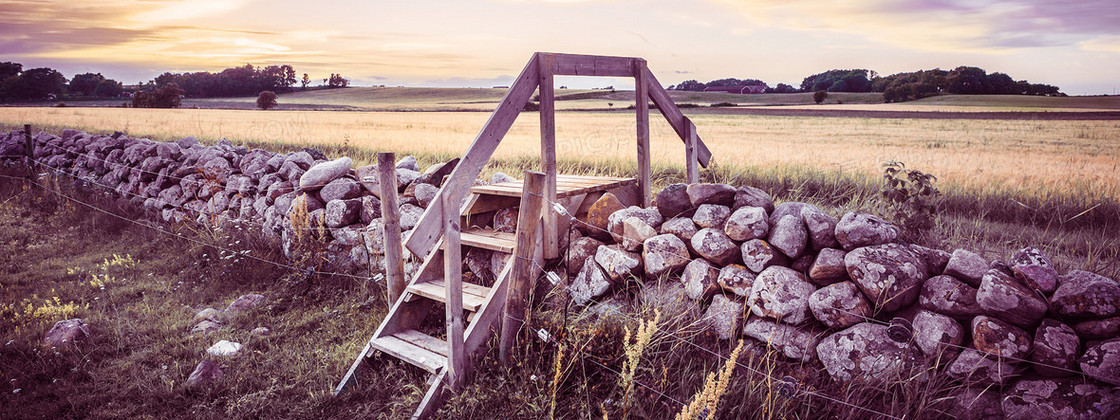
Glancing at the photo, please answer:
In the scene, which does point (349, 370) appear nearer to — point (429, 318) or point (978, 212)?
point (429, 318)

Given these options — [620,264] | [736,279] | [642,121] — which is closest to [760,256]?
[736,279]

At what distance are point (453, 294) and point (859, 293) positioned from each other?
2.44 m

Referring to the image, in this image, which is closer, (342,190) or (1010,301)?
(1010,301)

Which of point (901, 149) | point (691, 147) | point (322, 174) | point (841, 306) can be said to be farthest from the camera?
point (901, 149)

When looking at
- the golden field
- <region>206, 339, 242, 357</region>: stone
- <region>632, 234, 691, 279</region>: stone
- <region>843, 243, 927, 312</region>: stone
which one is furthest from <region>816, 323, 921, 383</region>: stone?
the golden field

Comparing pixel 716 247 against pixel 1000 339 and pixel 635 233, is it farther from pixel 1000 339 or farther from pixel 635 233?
pixel 1000 339

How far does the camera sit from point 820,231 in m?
3.77

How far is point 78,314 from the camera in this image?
540 centimetres

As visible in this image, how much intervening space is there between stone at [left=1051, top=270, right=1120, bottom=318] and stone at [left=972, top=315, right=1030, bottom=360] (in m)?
0.23

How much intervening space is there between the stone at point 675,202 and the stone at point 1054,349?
220 cm

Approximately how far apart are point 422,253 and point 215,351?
2533mm

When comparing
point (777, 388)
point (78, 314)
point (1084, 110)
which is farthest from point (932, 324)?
point (1084, 110)

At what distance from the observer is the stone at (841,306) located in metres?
3.43

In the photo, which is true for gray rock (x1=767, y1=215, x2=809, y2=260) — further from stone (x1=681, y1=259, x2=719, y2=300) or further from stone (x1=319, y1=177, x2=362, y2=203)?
stone (x1=319, y1=177, x2=362, y2=203)
